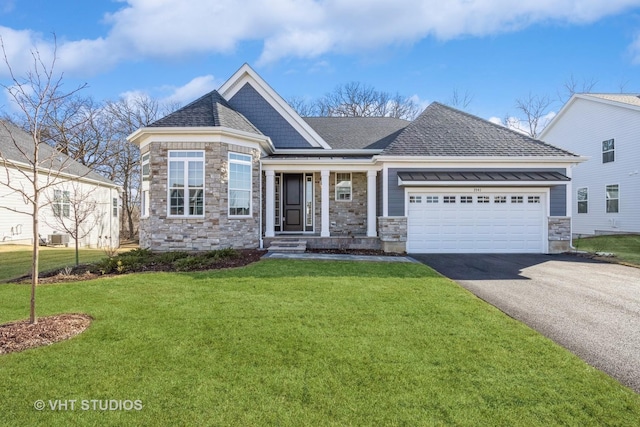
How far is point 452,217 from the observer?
1193 cm

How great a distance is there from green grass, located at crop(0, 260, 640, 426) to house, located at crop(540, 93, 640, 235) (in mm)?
16546

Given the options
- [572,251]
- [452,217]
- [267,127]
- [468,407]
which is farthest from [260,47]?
[468,407]

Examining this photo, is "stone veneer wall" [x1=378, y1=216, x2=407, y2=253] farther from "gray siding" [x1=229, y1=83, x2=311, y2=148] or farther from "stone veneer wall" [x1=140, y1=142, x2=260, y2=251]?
"stone veneer wall" [x1=140, y1=142, x2=260, y2=251]

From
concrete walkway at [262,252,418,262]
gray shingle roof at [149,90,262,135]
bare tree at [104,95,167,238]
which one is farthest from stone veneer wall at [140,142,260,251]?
bare tree at [104,95,167,238]

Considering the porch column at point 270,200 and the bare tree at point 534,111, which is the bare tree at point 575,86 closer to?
the bare tree at point 534,111

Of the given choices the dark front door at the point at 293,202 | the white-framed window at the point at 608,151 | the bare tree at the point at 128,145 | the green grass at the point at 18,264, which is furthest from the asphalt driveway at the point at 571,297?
the bare tree at the point at 128,145

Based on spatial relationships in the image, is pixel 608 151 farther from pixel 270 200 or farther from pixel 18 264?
pixel 18 264

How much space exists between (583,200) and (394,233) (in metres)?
14.6

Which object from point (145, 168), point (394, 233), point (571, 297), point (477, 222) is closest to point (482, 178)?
point (477, 222)

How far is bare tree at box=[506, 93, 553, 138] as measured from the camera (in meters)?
29.1

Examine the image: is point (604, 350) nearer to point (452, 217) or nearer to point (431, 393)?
point (431, 393)

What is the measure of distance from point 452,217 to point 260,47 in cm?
1214

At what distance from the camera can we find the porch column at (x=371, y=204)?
12648 mm

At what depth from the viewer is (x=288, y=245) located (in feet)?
38.7
